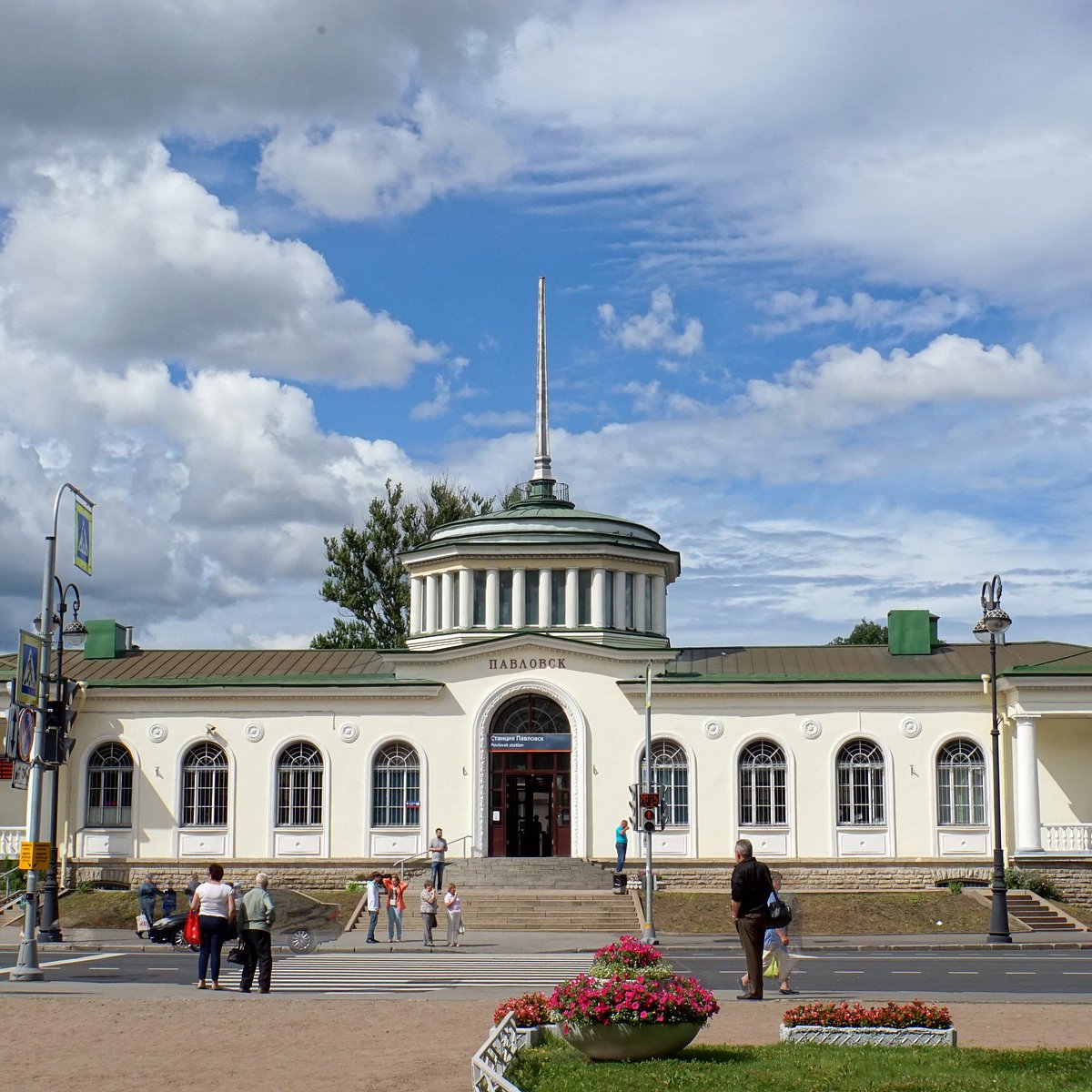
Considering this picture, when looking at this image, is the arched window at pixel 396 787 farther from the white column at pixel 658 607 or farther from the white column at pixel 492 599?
the white column at pixel 658 607

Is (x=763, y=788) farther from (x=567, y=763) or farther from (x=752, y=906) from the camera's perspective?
(x=752, y=906)

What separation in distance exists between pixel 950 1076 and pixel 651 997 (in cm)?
247

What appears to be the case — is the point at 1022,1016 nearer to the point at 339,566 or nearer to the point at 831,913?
the point at 831,913

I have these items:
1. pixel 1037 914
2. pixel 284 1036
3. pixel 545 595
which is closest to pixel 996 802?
pixel 1037 914

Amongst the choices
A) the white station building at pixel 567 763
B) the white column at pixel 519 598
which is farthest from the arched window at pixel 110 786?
the white column at pixel 519 598

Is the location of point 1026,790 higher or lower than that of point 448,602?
lower

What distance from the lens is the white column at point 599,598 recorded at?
44344 millimetres

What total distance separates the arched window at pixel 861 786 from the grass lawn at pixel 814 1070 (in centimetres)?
2778

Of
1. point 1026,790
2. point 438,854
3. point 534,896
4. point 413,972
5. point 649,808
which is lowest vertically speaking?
point 413,972

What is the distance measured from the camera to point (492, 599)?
4469cm

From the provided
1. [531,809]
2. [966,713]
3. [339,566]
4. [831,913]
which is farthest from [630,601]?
[339,566]

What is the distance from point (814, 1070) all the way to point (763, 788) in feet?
95.8

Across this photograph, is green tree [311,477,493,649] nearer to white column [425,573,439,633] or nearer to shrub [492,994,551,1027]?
white column [425,573,439,633]

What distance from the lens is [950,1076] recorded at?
11.6 metres
